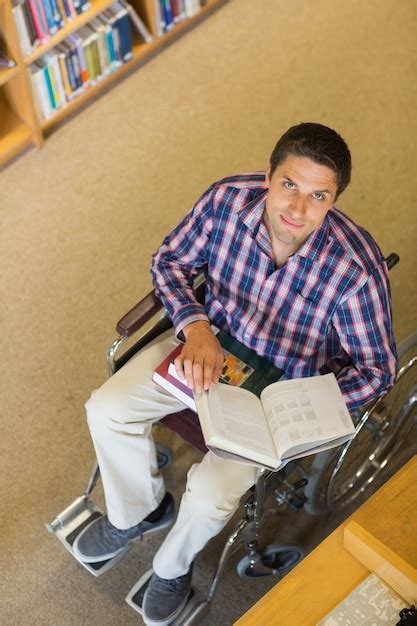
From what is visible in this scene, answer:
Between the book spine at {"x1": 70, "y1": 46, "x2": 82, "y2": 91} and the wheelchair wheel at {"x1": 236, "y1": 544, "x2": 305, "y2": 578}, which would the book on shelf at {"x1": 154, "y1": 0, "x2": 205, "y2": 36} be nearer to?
the book spine at {"x1": 70, "y1": 46, "x2": 82, "y2": 91}

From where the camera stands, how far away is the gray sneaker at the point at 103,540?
2551 millimetres

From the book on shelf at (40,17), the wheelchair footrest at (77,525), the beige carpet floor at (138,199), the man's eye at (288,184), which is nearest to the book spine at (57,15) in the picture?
the book on shelf at (40,17)

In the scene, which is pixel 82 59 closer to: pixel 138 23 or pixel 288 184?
pixel 138 23

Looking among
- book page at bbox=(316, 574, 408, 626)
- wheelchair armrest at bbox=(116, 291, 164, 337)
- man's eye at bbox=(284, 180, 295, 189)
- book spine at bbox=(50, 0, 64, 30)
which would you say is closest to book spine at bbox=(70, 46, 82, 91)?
book spine at bbox=(50, 0, 64, 30)

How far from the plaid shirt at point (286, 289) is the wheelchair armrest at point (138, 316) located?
3cm

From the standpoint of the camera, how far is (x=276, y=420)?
2072mm

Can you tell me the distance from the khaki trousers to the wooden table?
34cm

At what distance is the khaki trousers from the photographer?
2.22m

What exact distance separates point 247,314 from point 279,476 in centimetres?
41

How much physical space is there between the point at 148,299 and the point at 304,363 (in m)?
0.42

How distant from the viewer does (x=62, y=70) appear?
11.2 ft

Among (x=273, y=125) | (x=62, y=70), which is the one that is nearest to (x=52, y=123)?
(x=62, y=70)

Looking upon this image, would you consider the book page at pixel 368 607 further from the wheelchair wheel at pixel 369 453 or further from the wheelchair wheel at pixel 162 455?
the wheelchair wheel at pixel 162 455

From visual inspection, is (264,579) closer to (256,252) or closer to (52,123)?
(256,252)
